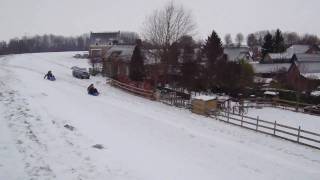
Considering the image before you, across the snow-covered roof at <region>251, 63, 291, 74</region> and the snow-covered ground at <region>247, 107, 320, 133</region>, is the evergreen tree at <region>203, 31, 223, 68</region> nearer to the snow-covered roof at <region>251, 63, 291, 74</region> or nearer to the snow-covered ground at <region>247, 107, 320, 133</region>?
the snow-covered roof at <region>251, 63, 291, 74</region>

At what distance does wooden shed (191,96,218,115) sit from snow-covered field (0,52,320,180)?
1.60 meters

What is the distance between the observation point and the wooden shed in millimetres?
28484

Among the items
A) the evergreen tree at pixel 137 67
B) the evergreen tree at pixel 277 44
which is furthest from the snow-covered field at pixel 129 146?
the evergreen tree at pixel 277 44

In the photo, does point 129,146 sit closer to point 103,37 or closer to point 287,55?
point 287,55

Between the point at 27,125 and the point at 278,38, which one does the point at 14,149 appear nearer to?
the point at 27,125

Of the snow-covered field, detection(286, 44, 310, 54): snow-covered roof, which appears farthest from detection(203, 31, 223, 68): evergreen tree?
detection(286, 44, 310, 54): snow-covered roof

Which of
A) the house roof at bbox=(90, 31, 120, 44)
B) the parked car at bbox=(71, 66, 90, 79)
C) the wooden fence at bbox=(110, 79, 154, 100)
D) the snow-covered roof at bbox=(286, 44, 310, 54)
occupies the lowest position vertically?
the wooden fence at bbox=(110, 79, 154, 100)

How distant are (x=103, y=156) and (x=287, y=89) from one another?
3510 cm

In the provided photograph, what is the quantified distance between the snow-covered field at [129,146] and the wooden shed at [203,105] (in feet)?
5.24

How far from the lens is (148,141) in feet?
62.5

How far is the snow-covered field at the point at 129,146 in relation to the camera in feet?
46.4

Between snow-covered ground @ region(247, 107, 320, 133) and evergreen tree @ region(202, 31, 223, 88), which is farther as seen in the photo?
evergreen tree @ region(202, 31, 223, 88)

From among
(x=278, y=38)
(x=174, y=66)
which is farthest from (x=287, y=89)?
(x=278, y=38)

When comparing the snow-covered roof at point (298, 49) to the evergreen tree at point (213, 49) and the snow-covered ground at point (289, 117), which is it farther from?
the snow-covered ground at point (289, 117)
